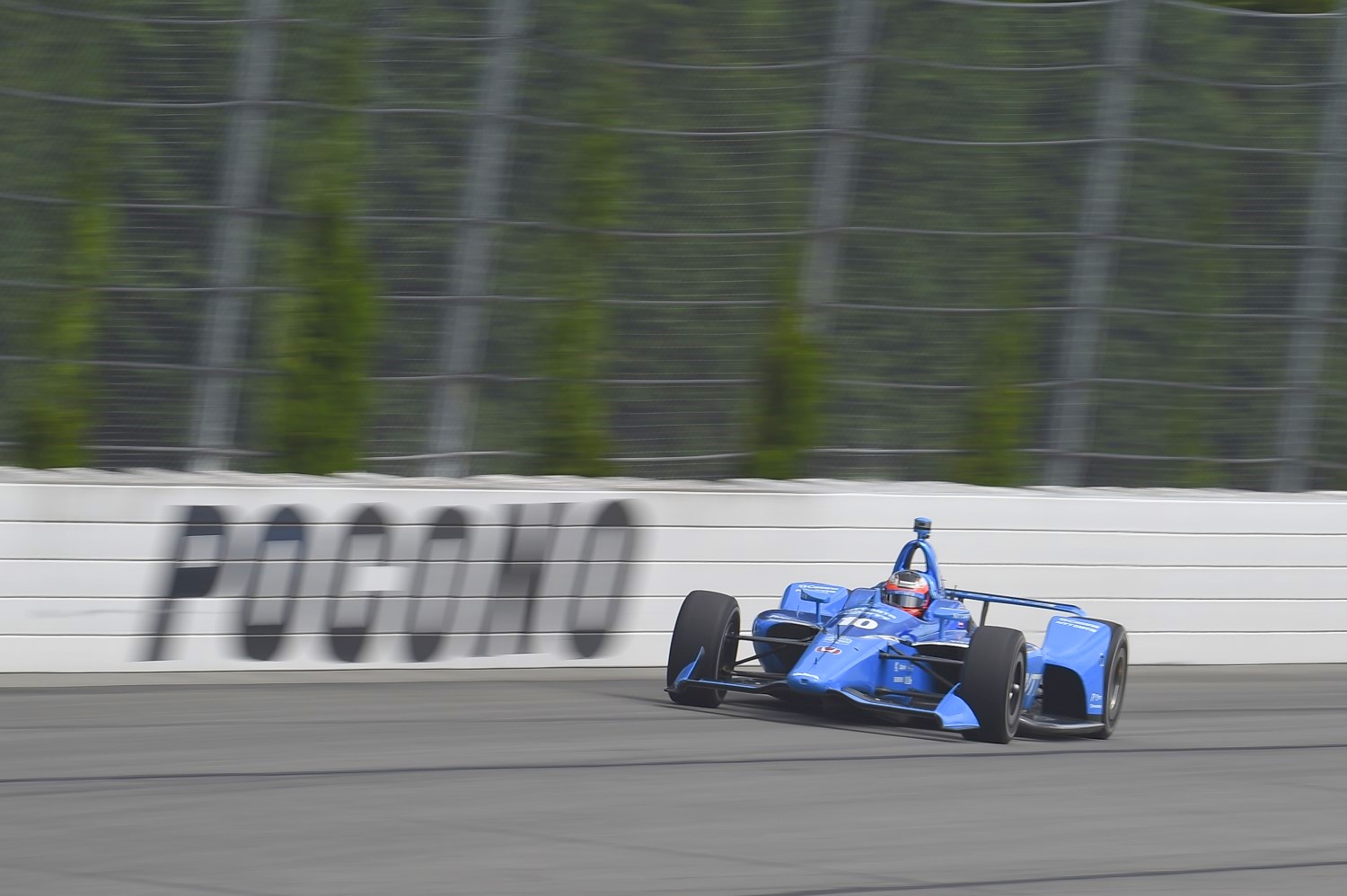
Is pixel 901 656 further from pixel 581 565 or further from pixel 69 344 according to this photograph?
pixel 69 344

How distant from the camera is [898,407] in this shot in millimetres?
12773

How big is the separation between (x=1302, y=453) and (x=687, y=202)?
5089 millimetres

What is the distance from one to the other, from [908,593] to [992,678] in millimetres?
865

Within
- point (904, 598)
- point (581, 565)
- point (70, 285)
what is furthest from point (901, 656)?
point (70, 285)

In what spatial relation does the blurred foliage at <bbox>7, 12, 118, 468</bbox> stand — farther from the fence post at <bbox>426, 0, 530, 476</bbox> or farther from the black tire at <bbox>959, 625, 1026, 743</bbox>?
the black tire at <bbox>959, 625, 1026, 743</bbox>

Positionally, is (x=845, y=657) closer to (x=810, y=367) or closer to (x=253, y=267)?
(x=810, y=367)

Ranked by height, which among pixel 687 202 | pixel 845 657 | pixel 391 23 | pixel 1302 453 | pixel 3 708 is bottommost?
pixel 3 708

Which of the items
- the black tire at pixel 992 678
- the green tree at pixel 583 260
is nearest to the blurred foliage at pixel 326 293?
the green tree at pixel 583 260

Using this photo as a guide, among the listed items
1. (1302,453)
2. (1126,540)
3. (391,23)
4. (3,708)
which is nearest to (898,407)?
(1126,540)

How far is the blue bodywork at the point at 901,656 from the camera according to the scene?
917 centimetres

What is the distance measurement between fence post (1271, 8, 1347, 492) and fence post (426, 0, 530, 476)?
5975 mm

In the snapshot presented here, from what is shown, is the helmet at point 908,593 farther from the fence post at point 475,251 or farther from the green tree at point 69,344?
the green tree at point 69,344

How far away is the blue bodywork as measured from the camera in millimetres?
9172

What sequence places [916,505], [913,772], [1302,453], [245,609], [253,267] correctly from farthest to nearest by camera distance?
[1302,453]
[916,505]
[253,267]
[245,609]
[913,772]
